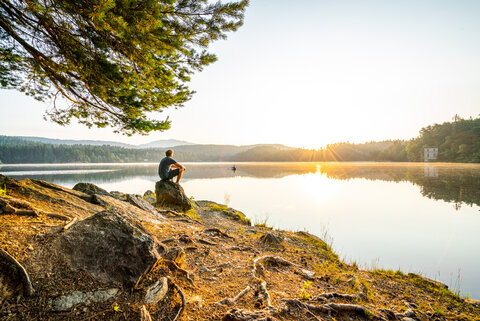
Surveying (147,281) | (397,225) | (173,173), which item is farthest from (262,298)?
(397,225)

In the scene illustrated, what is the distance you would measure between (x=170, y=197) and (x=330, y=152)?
15047cm

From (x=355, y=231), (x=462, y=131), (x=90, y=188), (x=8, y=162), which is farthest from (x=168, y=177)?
(x=8, y=162)

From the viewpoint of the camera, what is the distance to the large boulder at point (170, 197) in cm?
1076

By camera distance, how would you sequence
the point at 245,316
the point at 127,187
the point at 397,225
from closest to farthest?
1. the point at 245,316
2. the point at 397,225
3. the point at 127,187

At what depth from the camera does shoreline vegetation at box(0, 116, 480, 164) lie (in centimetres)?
7303

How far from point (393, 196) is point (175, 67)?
23.6 m

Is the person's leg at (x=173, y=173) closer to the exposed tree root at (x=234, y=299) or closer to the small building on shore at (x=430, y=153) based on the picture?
the exposed tree root at (x=234, y=299)

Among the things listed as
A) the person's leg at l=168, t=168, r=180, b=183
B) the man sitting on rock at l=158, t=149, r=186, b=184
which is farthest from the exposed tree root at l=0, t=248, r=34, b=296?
the person's leg at l=168, t=168, r=180, b=183

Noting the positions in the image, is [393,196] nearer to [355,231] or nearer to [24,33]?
[355,231]

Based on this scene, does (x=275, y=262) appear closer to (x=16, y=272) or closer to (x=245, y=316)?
(x=245, y=316)

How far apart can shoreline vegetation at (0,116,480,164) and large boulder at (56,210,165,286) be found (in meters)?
93.9

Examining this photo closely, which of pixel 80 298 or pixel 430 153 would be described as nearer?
pixel 80 298

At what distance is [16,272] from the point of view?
2.31 metres

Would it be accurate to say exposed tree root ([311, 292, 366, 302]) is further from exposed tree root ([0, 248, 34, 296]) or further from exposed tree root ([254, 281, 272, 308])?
exposed tree root ([0, 248, 34, 296])
